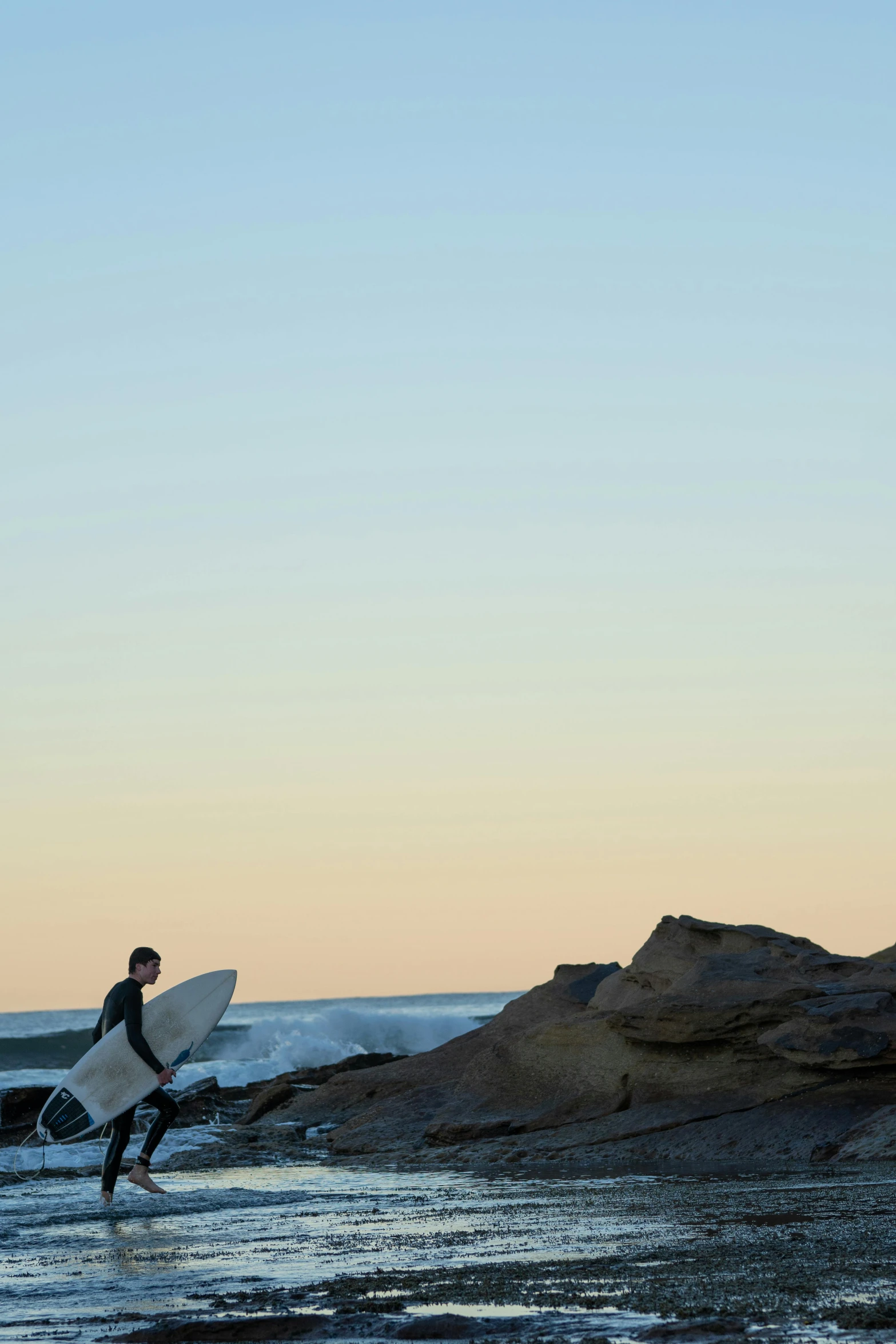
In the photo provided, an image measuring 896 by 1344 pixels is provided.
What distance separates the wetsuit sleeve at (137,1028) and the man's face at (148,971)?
5 cm

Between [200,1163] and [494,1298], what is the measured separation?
7610mm

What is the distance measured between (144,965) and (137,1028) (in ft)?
1.43

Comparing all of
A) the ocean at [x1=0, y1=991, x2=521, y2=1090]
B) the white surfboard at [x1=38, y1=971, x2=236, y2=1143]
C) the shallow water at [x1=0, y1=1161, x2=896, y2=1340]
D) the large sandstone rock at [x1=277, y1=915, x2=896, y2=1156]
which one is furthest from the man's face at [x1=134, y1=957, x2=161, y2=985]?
the ocean at [x1=0, y1=991, x2=521, y2=1090]

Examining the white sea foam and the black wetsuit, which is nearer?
the black wetsuit

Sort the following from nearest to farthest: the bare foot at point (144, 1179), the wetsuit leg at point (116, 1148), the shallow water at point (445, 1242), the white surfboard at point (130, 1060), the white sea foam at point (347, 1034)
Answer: the shallow water at point (445, 1242), the wetsuit leg at point (116, 1148), the bare foot at point (144, 1179), the white surfboard at point (130, 1060), the white sea foam at point (347, 1034)

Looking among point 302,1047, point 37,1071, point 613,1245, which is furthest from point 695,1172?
point 37,1071

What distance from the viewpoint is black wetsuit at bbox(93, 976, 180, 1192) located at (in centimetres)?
907

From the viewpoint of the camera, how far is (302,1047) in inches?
1198

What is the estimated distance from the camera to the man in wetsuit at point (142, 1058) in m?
9.05

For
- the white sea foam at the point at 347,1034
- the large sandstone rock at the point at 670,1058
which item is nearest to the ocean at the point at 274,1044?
the white sea foam at the point at 347,1034

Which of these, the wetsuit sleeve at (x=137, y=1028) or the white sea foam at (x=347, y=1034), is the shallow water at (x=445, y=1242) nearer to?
the wetsuit sleeve at (x=137, y=1028)

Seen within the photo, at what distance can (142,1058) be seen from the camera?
Answer: 359 inches

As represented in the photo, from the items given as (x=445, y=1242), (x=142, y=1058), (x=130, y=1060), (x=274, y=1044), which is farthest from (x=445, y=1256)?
(x=274, y=1044)

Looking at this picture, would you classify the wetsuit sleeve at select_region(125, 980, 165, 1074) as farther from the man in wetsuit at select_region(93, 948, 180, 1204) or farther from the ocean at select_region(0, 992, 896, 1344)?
the ocean at select_region(0, 992, 896, 1344)
